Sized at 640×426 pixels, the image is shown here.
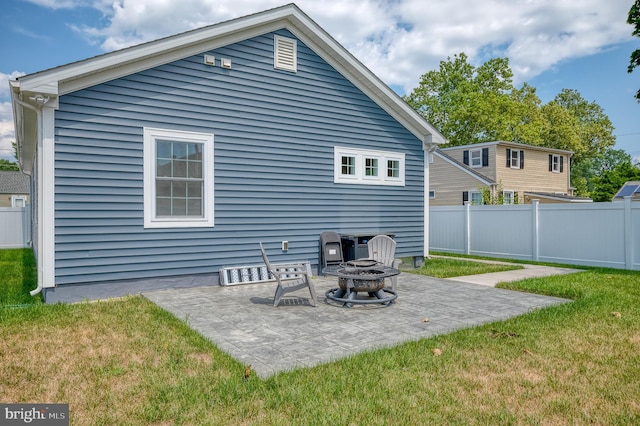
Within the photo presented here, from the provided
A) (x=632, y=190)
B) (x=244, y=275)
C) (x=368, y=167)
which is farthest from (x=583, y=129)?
(x=244, y=275)

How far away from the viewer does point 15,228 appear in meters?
17.3

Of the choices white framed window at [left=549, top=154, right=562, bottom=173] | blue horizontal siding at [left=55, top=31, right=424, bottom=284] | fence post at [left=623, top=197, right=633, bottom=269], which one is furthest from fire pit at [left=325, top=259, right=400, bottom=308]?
white framed window at [left=549, top=154, right=562, bottom=173]

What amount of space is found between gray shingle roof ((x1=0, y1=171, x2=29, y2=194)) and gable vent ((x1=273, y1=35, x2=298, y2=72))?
1427 inches

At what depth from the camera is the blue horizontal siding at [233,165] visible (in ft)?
21.4

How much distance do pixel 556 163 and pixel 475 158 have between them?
6451 millimetres

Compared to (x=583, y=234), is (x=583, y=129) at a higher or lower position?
higher

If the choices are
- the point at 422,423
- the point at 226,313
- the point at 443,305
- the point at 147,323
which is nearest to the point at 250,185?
the point at 226,313

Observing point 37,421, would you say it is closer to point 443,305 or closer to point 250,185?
point 443,305

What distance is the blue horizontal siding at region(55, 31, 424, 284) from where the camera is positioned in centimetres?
652

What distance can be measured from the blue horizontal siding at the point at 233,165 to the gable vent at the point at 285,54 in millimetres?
129

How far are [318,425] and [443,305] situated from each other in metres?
4.01

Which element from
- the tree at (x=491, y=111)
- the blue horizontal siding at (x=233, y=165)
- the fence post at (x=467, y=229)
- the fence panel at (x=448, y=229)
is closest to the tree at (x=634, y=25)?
the fence post at (x=467, y=229)

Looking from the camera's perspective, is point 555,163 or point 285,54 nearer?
point 285,54

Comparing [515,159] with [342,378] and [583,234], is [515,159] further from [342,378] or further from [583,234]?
[342,378]
